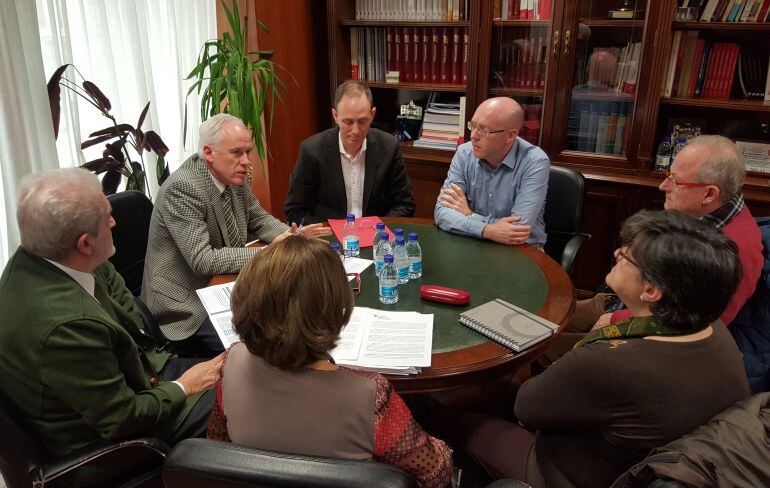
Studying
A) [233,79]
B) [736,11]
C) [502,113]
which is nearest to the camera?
[502,113]

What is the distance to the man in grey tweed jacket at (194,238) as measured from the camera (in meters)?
1.94

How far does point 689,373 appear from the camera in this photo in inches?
43.8

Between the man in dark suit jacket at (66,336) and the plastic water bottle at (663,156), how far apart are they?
2742 mm

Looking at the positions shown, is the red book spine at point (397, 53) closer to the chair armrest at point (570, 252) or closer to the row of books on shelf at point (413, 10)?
the row of books on shelf at point (413, 10)

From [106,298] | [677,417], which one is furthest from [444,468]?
[106,298]

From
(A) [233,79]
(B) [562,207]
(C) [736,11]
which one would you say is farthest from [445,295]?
(C) [736,11]

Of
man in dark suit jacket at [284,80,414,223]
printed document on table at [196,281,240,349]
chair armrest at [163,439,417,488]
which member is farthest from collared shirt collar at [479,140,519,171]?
chair armrest at [163,439,417,488]

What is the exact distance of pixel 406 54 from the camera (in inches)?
140

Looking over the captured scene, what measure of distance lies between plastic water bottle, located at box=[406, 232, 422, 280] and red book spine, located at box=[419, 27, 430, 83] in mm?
1873

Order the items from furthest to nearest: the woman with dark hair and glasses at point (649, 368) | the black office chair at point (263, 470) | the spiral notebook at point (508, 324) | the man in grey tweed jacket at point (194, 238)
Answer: the man in grey tweed jacket at point (194, 238), the spiral notebook at point (508, 324), the woman with dark hair and glasses at point (649, 368), the black office chair at point (263, 470)

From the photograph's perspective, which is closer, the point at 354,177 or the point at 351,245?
the point at 351,245

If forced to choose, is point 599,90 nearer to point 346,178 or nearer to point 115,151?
point 346,178

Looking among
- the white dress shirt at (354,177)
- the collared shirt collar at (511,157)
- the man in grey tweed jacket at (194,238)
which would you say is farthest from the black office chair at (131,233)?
the collared shirt collar at (511,157)

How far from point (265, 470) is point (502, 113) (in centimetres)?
193
